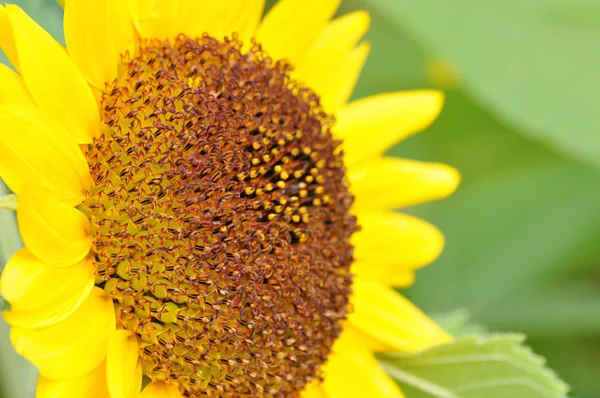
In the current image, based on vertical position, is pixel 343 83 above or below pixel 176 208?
above

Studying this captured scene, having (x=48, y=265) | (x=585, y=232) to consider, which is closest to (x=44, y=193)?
(x=48, y=265)

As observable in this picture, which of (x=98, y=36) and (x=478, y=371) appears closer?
(x=98, y=36)

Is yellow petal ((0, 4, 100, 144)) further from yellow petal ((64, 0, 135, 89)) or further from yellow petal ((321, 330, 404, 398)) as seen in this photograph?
yellow petal ((321, 330, 404, 398))

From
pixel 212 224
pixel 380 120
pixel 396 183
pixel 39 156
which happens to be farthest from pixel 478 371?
pixel 39 156

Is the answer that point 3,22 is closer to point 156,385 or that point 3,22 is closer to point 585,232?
point 156,385

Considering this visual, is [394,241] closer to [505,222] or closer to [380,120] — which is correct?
[380,120]

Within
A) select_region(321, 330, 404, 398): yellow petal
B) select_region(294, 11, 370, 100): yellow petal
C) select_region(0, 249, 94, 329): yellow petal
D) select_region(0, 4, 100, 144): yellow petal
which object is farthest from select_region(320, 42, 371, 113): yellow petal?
select_region(0, 249, 94, 329): yellow petal

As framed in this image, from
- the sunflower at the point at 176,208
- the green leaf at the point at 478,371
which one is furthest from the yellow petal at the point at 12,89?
the green leaf at the point at 478,371
